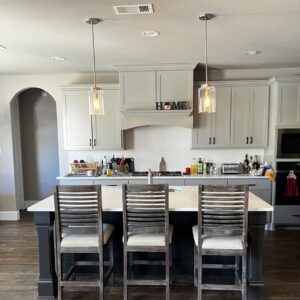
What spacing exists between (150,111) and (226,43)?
156cm

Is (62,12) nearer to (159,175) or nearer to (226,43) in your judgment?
(226,43)

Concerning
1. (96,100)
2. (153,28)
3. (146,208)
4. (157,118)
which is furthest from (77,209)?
(157,118)

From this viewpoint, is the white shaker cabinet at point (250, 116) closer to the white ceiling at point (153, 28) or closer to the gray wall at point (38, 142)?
the white ceiling at point (153, 28)

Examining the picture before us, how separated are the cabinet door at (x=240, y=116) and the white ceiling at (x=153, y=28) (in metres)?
0.46

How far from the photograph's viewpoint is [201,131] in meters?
4.46

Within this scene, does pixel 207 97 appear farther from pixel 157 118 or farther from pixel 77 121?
pixel 77 121

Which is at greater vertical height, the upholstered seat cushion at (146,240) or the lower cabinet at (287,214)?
the upholstered seat cushion at (146,240)

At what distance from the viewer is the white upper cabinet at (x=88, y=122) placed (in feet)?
14.6

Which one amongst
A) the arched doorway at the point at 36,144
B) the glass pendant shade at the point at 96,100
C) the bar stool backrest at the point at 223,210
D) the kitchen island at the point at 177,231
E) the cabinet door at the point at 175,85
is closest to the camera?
the bar stool backrest at the point at 223,210

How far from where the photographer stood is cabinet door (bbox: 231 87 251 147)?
4340 mm

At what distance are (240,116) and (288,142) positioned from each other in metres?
0.84

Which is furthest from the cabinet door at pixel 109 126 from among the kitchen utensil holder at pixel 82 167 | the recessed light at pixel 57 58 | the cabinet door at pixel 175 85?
the recessed light at pixel 57 58

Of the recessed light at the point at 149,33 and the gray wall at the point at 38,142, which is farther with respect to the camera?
the gray wall at the point at 38,142

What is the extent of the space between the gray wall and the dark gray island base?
10.3 feet
